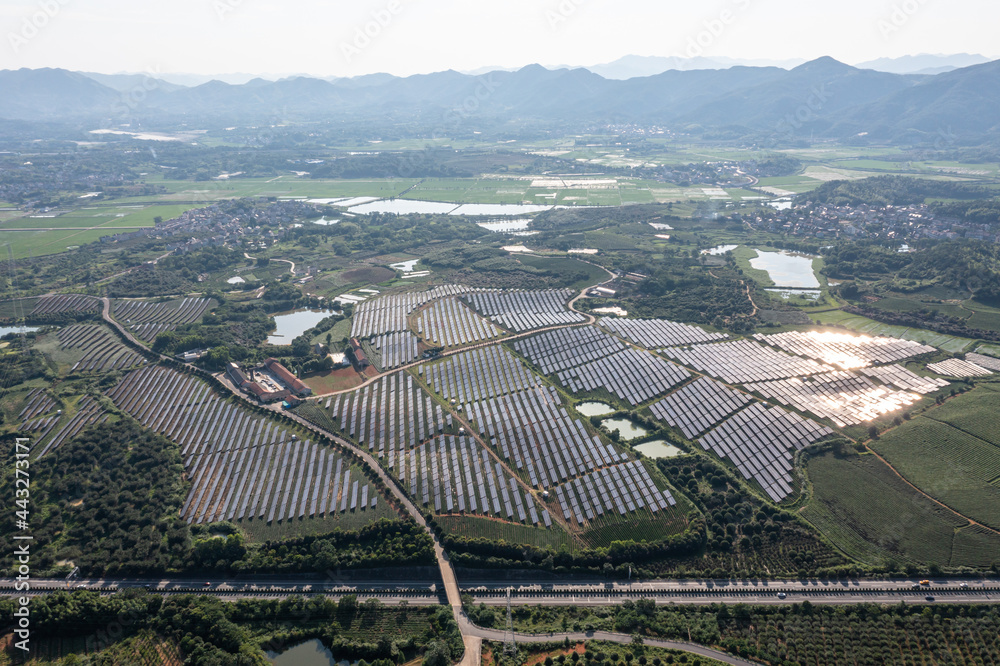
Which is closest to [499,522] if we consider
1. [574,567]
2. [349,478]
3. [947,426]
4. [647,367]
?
[574,567]

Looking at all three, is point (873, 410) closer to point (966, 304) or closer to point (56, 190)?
point (966, 304)

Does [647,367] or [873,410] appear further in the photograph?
[647,367]

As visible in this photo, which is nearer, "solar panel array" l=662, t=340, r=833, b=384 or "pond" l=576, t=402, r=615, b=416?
"pond" l=576, t=402, r=615, b=416

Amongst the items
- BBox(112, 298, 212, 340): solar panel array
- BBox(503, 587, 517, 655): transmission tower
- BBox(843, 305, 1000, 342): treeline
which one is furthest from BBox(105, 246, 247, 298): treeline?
BBox(843, 305, 1000, 342): treeline

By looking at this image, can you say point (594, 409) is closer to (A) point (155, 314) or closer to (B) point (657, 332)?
(B) point (657, 332)

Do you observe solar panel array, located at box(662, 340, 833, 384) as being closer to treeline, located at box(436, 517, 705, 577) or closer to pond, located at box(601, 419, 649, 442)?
pond, located at box(601, 419, 649, 442)

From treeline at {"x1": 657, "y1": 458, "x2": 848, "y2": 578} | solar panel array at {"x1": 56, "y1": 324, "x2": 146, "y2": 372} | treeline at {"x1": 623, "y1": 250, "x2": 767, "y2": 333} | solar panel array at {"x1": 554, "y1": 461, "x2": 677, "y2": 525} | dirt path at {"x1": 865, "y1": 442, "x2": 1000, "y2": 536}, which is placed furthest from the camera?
treeline at {"x1": 623, "y1": 250, "x2": 767, "y2": 333}
